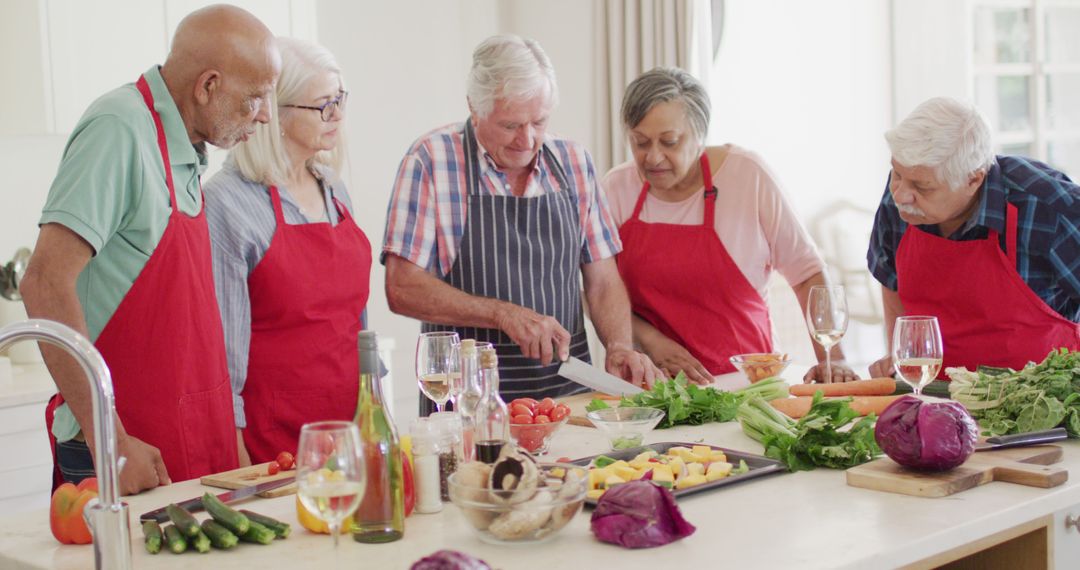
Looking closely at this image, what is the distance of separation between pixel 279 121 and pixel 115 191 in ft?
2.31

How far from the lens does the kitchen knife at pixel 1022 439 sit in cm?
198

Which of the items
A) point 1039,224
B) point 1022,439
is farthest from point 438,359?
point 1039,224

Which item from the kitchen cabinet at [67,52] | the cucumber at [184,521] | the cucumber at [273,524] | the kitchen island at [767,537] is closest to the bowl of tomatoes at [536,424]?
the kitchen island at [767,537]

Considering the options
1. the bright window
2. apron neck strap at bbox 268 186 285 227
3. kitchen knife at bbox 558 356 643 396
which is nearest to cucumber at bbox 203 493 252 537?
kitchen knife at bbox 558 356 643 396

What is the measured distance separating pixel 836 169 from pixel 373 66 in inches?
93.5

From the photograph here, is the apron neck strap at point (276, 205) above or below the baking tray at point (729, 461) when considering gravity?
above

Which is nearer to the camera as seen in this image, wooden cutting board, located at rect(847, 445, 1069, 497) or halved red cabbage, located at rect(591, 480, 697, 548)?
halved red cabbage, located at rect(591, 480, 697, 548)

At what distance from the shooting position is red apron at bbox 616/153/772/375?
319 cm

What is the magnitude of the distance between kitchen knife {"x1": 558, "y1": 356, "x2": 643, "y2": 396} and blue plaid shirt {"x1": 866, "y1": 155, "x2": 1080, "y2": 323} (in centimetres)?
95

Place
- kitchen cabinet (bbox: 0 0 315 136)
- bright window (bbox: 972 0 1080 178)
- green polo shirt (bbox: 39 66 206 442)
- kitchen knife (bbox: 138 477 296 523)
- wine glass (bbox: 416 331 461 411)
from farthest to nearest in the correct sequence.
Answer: bright window (bbox: 972 0 1080 178)
kitchen cabinet (bbox: 0 0 315 136)
wine glass (bbox: 416 331 461 411)
green polo shirt (bbox: 39 66 206 442)
kitchen knife (bbox: 138 477 296 523)

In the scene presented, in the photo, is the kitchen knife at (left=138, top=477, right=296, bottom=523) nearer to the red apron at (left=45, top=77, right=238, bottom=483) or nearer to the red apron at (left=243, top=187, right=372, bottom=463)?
the red apron at (left=45, top=77, right=238, bottom=483)

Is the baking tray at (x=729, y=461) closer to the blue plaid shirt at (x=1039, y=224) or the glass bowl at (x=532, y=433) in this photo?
the glass bowl at (x=532, y=433)

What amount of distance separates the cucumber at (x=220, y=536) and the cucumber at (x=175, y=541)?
34 millimetres

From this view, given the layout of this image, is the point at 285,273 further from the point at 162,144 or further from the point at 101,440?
the point at 101,440
